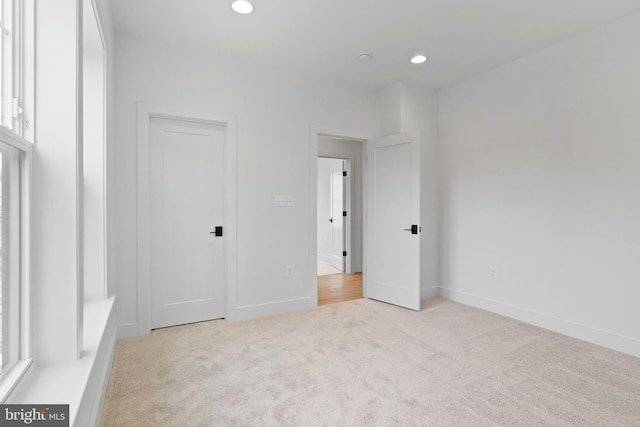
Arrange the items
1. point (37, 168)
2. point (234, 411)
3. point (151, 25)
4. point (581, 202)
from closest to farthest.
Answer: point (37, 168)
point (234, 411)
point (151, 25)
point (581, 202)

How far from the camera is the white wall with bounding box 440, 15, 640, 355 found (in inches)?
105

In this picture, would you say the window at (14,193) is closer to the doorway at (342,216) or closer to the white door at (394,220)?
the white door at (394,220)

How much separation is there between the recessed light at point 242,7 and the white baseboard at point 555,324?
12.2ft

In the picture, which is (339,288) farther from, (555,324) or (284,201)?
(555,324)

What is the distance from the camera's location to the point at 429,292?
421 centimetres

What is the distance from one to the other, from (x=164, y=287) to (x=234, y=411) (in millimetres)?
1678

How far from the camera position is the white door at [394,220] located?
3.69 m

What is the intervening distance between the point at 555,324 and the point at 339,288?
8.41 ft

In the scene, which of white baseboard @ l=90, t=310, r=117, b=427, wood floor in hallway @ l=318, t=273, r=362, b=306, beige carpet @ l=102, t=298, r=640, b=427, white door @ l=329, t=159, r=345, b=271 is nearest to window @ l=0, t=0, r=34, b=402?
white baseboard @ l=90, t=310, r=117, b=427

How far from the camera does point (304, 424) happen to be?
1.74 m

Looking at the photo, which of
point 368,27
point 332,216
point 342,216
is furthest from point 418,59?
point 332,216

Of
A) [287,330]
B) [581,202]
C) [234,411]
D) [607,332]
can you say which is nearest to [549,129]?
[581,202]

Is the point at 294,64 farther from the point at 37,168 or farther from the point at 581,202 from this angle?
the point at 581,202

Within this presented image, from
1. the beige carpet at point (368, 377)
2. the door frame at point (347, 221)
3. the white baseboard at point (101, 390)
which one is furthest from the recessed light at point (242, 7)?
the door frame at point (347, 221)
